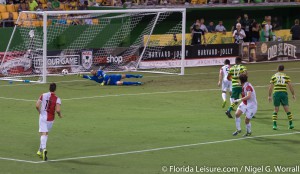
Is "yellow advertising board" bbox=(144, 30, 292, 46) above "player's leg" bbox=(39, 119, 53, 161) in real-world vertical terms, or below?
above

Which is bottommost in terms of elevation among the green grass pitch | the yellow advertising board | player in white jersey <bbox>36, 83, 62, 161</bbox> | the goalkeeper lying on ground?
the green grass pitch

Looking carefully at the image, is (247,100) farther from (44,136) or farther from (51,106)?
(44,136)

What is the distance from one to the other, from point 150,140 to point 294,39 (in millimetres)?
31667

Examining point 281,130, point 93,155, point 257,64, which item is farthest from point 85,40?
point 93,155

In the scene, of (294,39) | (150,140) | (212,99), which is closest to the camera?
(150,140)

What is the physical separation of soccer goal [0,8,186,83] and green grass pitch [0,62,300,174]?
6.92 feet

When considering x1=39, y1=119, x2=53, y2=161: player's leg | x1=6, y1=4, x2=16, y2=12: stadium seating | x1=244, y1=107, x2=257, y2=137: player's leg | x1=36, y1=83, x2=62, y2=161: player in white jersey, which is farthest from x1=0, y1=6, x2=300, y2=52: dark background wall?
x1=39, y1=119, x2=53, y2=161: player's leg

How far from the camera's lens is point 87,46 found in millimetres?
45875

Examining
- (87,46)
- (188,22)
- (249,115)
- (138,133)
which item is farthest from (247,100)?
(188,22)

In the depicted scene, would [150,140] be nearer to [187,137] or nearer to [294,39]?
[187,137]

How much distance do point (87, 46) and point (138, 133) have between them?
2043cm

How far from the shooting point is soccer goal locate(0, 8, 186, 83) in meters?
41.1

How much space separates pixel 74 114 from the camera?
98.8 feet

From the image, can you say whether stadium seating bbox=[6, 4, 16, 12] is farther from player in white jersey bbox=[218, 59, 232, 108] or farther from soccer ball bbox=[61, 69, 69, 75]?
player in white jersey bbox=[218, 59, 232, 108]
